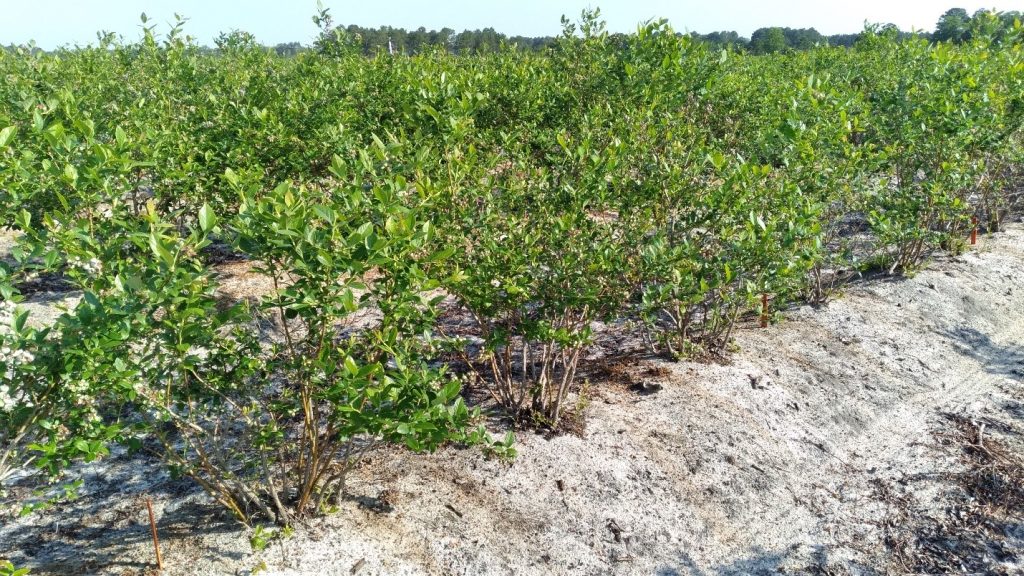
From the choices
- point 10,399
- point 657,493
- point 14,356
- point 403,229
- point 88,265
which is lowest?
point 657,493

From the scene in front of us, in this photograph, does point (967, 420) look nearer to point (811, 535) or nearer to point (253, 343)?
point (811, 535)

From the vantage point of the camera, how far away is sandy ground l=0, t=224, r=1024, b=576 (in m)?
3.16

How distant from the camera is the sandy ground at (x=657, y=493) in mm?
3162

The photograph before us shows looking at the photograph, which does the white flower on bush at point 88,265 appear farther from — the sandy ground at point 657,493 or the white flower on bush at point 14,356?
the sandy ground at point 657,493

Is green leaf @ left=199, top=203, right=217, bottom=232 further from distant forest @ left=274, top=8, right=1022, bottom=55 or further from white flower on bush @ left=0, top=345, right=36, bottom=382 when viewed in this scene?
distant forest @ left=274, top=8, right=1022, bottom=55

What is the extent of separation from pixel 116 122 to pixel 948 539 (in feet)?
20.7

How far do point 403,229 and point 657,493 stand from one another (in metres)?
2.22

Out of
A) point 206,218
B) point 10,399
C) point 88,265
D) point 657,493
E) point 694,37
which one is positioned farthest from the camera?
point 694,37

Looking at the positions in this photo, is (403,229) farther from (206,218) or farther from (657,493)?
(657,493)

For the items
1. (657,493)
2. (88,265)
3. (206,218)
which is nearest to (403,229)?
(206,218)

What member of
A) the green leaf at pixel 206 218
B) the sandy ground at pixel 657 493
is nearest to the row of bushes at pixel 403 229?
the green leaf at pixel 206 218

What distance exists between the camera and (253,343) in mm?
2867

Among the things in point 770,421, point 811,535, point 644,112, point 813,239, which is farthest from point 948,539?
point 644,112

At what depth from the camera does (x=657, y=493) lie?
3.73 m
